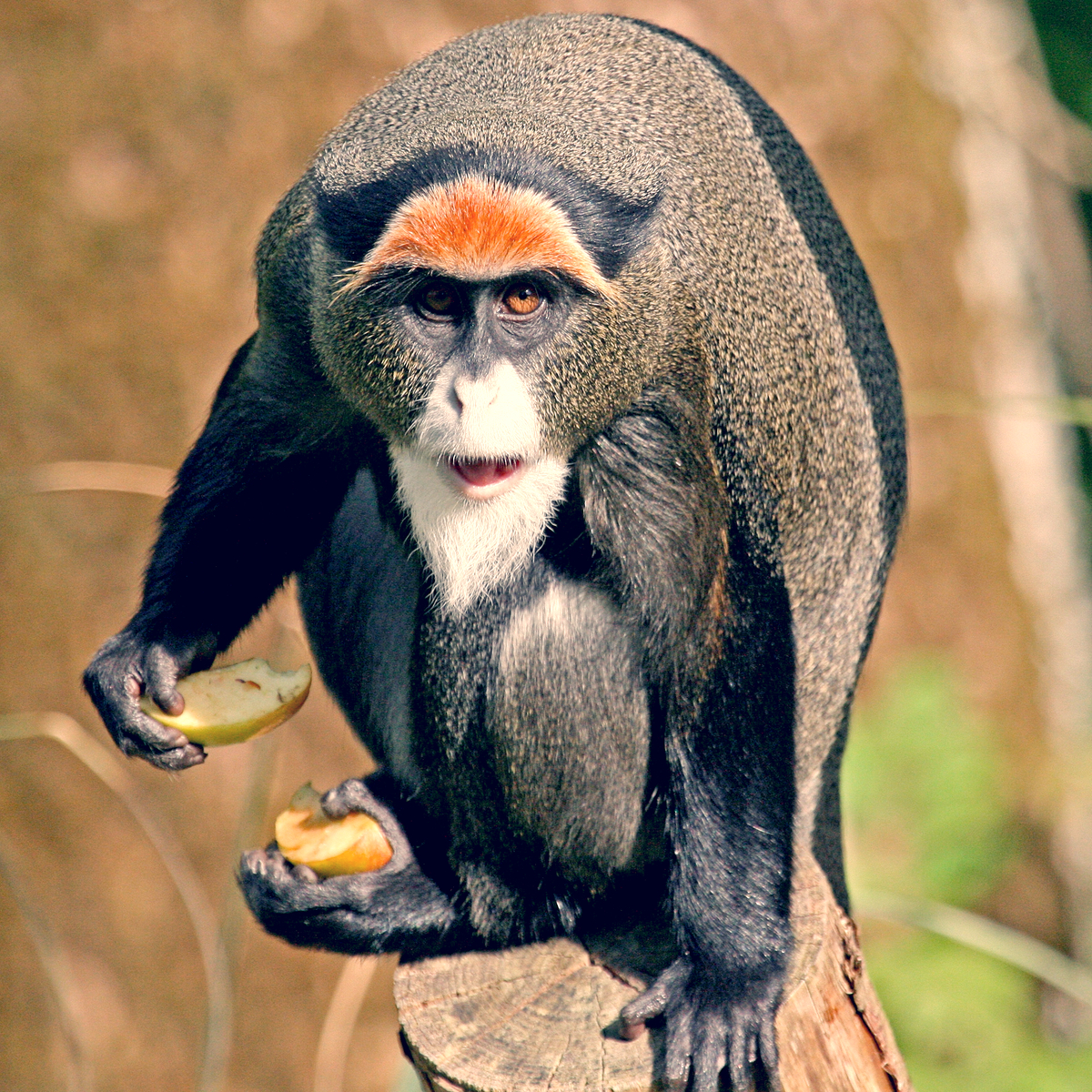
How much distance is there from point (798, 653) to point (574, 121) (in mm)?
1401

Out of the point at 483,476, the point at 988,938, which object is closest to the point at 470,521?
the point at 483,476

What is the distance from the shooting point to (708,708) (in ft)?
9.70

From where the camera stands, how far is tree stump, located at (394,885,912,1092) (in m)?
2.60

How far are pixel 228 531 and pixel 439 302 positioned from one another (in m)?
0.99

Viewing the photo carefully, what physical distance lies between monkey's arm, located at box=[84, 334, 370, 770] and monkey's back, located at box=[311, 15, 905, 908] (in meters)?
0.61

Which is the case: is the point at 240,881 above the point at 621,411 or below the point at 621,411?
below

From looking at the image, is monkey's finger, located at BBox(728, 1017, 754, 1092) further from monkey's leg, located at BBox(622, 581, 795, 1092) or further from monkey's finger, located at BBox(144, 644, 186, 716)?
monkey's finger, located at BBox(144, 644, 186, 716)

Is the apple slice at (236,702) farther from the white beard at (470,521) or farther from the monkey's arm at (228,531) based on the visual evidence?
the white beard at (470,521)

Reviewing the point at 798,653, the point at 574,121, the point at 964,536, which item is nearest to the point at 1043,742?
the point at 964,536

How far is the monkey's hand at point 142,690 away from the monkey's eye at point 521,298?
1.29m

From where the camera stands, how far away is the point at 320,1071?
4047 mm

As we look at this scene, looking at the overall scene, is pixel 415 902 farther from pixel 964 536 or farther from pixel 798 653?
pixel 964 536

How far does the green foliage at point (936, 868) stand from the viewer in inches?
223

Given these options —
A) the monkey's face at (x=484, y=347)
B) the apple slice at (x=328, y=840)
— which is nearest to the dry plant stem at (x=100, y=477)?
the apple slice at (x=328, y=840)
